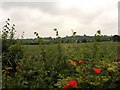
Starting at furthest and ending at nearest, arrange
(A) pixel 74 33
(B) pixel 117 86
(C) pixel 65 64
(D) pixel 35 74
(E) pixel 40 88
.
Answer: (A) pixel 74 33 → (C) pixel 65 64 → (D) pixel 35 74 → (B) pixel 117 86 → (E) pixel 40 88

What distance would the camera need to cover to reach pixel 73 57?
8.99 m

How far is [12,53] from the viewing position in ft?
30.2

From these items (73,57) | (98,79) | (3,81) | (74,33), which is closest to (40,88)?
(3,81)

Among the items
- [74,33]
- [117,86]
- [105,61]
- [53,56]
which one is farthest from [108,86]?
[74,33]

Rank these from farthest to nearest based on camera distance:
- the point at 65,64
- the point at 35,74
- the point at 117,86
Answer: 1. the point at 65,64
2. the point at 35,74
3. the point at 117,86

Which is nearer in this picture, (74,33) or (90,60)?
(90,60)

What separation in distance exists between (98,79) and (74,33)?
2887 mm

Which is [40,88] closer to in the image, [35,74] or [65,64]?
[35,74]

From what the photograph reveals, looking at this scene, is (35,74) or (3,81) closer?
(3,81)

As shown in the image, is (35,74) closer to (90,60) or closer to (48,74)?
(48,74)

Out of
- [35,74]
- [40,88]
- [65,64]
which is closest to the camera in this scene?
[40,88]

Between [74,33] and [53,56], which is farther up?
Answer: [74,33]

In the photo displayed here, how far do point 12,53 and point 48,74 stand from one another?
1.80 metres

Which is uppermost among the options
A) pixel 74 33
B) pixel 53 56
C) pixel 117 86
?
pixel 74 33
